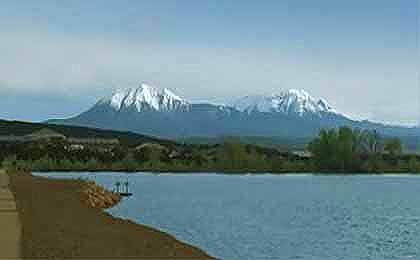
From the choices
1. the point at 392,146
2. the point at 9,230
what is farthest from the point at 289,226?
the point at 392,146

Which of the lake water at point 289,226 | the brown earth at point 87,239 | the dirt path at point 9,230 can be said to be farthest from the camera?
the lake water at point 289,226

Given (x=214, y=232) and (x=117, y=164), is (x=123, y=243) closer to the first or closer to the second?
(x=214, y=232)

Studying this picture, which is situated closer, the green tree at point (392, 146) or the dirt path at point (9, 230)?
the dirt path at point (9, 230)

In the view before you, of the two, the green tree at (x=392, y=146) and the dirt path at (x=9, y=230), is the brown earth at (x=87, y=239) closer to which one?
the dirt path at (x=9, y=230)

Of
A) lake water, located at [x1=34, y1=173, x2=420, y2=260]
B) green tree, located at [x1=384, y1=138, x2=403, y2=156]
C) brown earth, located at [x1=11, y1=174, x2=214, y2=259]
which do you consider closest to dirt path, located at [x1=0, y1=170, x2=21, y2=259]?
brown earth, located at [x1=11, y1=174, x2=214, y2=259]

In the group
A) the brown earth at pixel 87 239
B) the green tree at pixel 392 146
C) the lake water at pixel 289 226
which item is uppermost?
the green tree at pixel 392 146

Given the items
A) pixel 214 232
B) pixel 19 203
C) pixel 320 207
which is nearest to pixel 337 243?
pixel 214 232

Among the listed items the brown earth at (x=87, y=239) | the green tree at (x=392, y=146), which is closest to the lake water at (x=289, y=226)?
the brown earth at (x=87, y=239)

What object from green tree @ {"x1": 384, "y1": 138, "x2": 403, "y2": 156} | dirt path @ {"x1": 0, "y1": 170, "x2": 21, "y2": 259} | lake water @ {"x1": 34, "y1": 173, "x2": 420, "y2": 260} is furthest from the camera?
green tree @ {"x1": 384, "y1": 138, "x2": 403, "y2": 156}

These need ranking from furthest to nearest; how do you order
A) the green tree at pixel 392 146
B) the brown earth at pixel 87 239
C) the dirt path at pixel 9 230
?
the green tree at pixel 392 146 < the brown earth at pixel 87 239 < the dirt path at pixel 9 230

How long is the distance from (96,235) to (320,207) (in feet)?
107

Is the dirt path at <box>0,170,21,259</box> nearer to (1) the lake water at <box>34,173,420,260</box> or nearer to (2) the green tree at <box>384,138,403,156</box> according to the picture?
(1) the lake water at <box>34,173,420,260</box>

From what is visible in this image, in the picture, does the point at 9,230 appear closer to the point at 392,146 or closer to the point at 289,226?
the point at 289,226

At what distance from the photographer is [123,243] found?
22984 millimetres
